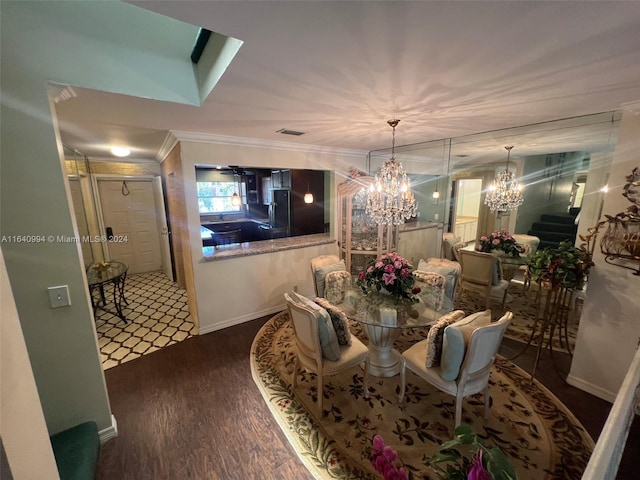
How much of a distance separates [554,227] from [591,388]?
149 centimetres

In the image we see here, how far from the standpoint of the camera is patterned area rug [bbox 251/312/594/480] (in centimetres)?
164

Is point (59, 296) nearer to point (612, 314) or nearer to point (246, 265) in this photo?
point (246, 265)

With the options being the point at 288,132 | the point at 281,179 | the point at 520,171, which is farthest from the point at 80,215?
the point at 520,171

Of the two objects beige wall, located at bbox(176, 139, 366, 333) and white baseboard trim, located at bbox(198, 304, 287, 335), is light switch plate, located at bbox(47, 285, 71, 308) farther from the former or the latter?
white baseboard trim, located at bbox(198, 304, 287, 335)

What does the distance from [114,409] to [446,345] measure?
266 centimetres

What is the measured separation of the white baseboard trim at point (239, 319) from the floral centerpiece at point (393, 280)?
171 cm

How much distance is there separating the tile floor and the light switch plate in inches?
56.9

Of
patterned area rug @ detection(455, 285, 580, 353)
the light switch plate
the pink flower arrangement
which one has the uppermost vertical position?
the light switch plate

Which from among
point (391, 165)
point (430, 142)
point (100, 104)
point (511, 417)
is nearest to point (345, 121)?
point (391, 165)

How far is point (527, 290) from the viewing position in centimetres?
340

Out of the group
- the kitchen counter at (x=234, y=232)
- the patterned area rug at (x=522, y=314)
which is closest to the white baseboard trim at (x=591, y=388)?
the patterned area rug at (x=522, y=314)

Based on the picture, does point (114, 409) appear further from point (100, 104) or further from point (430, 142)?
point (430, 142)

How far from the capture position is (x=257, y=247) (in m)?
3.60

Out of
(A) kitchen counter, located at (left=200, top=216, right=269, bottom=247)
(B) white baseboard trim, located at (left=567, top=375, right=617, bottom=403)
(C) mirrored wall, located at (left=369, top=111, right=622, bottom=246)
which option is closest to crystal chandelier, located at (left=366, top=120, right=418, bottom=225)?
(C) mirrored wall, located at (left=369, top=111, right=622, bottom=246)
